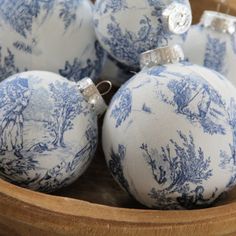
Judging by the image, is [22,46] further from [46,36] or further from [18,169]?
[18,169]

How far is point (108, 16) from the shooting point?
0.50 metres

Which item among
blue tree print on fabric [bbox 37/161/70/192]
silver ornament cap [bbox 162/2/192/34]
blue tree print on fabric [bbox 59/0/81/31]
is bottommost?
blue tree print on fabric [bbox 37/161/70/192]

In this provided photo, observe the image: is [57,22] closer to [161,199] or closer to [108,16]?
[108,16]

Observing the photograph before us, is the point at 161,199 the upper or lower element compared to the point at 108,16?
lower

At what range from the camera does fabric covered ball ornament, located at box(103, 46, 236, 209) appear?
42cm

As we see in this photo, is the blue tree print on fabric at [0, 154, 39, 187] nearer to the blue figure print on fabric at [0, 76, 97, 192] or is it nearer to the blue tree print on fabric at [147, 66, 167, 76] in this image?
the blue figure print on fabric at [0, 76, 97, 192]

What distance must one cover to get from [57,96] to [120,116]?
0.17ft

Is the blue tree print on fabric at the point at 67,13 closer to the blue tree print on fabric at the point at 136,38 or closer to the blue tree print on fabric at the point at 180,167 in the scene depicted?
the blue tree print on fabric at the point at 136,38

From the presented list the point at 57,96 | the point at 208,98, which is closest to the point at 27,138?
the point at 57,96

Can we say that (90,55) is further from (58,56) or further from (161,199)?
(161,199)

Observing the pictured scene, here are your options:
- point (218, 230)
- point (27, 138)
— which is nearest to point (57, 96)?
point (27, 138)

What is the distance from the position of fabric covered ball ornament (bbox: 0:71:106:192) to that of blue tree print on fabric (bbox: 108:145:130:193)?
0.08ft

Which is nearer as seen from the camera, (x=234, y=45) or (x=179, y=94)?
(x=179, y=94)

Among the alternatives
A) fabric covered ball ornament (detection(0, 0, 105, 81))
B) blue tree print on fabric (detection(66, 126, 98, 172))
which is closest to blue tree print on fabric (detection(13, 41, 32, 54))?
fabric covered ball ornament (detection(0, 0, 105, 81))
